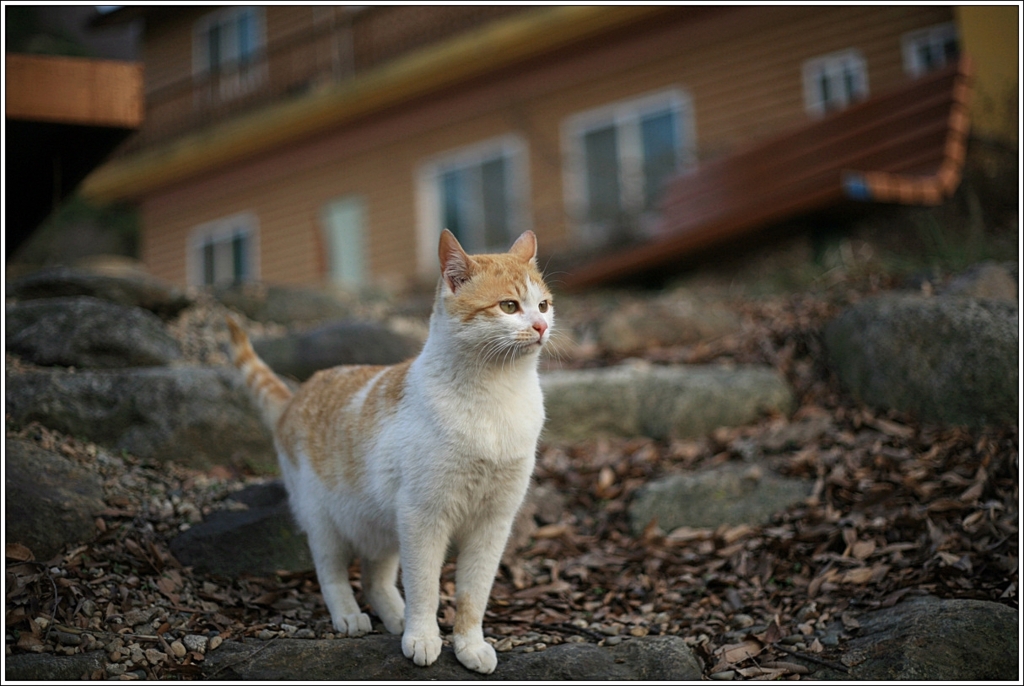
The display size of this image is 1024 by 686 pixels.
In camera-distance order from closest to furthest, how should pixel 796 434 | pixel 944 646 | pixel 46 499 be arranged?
pixel 944 646 → pixel 46 499 → pixel 796 434

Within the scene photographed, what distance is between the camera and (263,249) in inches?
576

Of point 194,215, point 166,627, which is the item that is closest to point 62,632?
point 166,627

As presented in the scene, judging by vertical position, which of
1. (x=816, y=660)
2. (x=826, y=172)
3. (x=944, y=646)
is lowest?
(x=816, y=660)

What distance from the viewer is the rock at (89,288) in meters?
5.14

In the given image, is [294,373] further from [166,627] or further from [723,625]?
[723,625]

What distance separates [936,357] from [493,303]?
2.83 meters

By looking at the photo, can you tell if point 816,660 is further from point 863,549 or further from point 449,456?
point 449,456

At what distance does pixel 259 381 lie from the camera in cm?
365

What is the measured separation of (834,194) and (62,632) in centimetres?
626

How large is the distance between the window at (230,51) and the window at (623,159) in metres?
7.21

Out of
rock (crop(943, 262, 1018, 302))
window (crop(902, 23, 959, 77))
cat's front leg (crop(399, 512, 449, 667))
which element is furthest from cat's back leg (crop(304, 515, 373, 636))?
window (crop(902, 23, 959, 77))

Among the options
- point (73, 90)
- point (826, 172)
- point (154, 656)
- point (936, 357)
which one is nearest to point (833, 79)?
point (826, 172)

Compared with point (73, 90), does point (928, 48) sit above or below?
above

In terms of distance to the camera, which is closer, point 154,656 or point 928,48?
point 154,656
